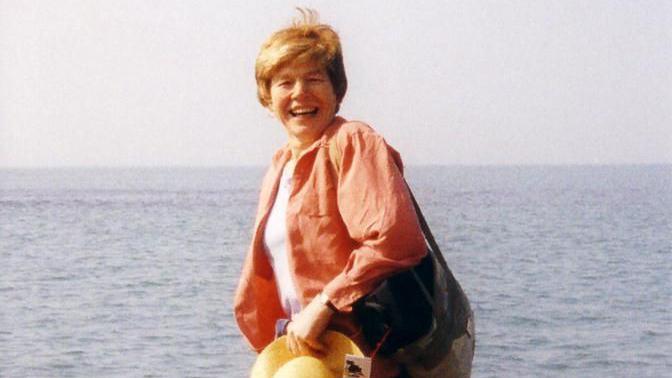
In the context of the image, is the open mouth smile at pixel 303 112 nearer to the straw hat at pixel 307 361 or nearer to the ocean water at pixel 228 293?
the straw hat at pixel 307 361

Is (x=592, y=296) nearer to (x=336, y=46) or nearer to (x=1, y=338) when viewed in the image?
(x=1, y=338)

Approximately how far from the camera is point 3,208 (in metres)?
43.0

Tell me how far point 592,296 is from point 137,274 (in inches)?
322

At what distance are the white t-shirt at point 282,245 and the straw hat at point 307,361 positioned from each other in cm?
11

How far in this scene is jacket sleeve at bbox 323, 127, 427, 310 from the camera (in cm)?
256

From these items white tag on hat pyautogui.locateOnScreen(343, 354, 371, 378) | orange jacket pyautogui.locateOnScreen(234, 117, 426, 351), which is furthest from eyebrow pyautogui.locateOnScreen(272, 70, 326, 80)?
white tag on hat pyautogui.locateOnScreen(343, 354, 371, 378)

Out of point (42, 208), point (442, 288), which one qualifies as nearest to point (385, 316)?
point (442, 288)

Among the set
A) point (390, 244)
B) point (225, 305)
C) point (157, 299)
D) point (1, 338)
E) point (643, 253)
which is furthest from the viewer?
point (643, 253)

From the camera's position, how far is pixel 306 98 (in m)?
2.78

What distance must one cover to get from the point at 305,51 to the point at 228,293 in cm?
1671

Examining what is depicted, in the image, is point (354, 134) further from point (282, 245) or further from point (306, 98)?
point (282, 245)

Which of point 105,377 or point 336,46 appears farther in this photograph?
point 105,377

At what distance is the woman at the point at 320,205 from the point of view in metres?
2.57

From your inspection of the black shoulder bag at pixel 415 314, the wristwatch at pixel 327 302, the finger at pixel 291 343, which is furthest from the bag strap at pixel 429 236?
the finger at pixel 291 343
